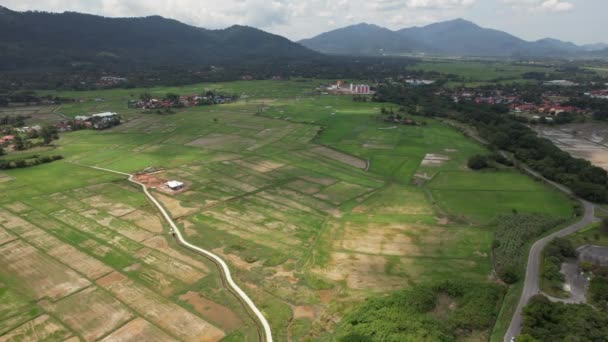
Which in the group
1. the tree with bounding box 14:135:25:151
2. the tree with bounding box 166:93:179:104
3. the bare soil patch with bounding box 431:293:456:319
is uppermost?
the tree with bounding box 166:93:179:104

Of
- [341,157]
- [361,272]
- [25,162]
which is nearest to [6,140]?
[25,162]

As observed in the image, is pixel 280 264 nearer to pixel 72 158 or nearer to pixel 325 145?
pixel 325 145

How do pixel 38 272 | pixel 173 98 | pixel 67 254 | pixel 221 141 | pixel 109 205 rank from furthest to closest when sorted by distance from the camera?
pixel 173 98 < pixel 221 141 < pixel 109 205 < pixel 67 254 < pixel 38 272

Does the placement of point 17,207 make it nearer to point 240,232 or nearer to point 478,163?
point 240,232

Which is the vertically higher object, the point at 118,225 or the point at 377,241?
the point at 118,225

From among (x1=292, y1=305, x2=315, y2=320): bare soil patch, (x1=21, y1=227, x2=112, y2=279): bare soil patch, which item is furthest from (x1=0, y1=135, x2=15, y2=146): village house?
(x1=292, y1=305, x2=315, y2=320): bare soil patch

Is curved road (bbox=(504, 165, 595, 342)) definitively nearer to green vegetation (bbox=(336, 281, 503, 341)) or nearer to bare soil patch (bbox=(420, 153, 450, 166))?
green vegetation (bbox=(336, 281, 503, 341))
